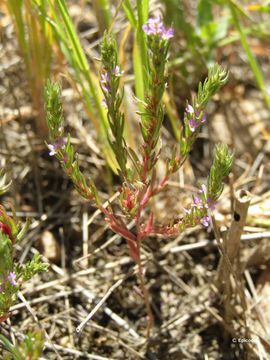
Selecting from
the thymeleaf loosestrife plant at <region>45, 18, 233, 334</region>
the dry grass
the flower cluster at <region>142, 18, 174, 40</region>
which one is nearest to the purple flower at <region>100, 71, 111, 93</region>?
the thymeleaf loosestrife plant at <region>45, 18, 233, 334</region>

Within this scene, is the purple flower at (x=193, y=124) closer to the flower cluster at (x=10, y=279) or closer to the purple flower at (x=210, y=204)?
the purple flower at (x=210, y=204)

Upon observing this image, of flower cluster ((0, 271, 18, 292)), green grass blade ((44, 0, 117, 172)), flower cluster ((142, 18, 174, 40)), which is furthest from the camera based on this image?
green grass blade ((44, 0, 117, 172))

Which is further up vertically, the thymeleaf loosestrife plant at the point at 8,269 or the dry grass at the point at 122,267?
the thymeleaf loosestrife plant at the point at 8,269

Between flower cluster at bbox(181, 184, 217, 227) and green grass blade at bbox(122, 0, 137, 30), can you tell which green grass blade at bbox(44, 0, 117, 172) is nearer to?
green grass blade at bbox(122, 0, 137, 30)

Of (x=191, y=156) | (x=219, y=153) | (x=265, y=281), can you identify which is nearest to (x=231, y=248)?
(x=265, y=281)

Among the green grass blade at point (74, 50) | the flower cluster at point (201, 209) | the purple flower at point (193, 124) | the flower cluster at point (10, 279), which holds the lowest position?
the flower cluster at point (201, 209)

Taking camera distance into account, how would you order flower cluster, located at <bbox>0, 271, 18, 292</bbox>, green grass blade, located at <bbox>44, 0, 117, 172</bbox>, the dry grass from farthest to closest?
the dry grass < green grass blade, located at <bbox>44, 0, 117, 172</bbox> < flower cluster, located at <bbox>0, 271, 18, 292</bbox>

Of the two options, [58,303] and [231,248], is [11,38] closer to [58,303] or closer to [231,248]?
[58,303]

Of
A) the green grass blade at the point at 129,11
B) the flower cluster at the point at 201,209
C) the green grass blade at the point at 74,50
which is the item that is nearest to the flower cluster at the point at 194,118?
the flower cluster at the point at 201,209

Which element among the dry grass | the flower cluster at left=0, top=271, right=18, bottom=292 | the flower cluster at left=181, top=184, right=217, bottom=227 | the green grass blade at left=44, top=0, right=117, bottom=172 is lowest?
the dry grass
